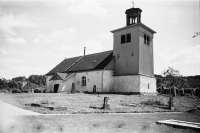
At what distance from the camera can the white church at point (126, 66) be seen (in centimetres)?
3063

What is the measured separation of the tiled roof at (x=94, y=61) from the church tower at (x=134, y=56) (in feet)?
7.04

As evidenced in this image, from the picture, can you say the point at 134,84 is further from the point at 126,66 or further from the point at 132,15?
the point at 132,15

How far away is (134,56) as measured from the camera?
31094 millimetres

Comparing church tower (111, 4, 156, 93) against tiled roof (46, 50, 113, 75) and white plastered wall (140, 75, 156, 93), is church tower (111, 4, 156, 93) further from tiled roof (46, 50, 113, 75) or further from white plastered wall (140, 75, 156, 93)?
tiled roof (46, 50, 113, 75)

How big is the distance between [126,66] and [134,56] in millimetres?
2336

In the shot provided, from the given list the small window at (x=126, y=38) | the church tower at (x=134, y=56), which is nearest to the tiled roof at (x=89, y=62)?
the church tower at (x=134, y=56)

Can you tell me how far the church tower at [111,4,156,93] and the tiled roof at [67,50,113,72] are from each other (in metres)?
2.14

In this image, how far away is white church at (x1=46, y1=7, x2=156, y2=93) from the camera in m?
30.6

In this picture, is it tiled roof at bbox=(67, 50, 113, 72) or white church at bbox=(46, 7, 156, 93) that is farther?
tiled roof at bbox=(67, 50, 113, 72)

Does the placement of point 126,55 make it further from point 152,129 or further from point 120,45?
point 152,129

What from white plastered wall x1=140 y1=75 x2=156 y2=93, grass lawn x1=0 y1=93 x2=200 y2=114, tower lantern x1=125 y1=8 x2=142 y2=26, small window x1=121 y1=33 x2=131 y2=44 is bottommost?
grass lawn x1=0 y1=93 x2=200 y2=114

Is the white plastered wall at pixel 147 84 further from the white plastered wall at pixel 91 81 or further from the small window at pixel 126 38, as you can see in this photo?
the small window at pixel 126 38

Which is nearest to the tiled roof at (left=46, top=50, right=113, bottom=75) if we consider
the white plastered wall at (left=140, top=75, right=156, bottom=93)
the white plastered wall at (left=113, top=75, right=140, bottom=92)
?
the white plastered wall at (left=113, top=75, right=140, bottom=92)

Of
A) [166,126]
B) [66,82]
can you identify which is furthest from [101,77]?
[166,126]
